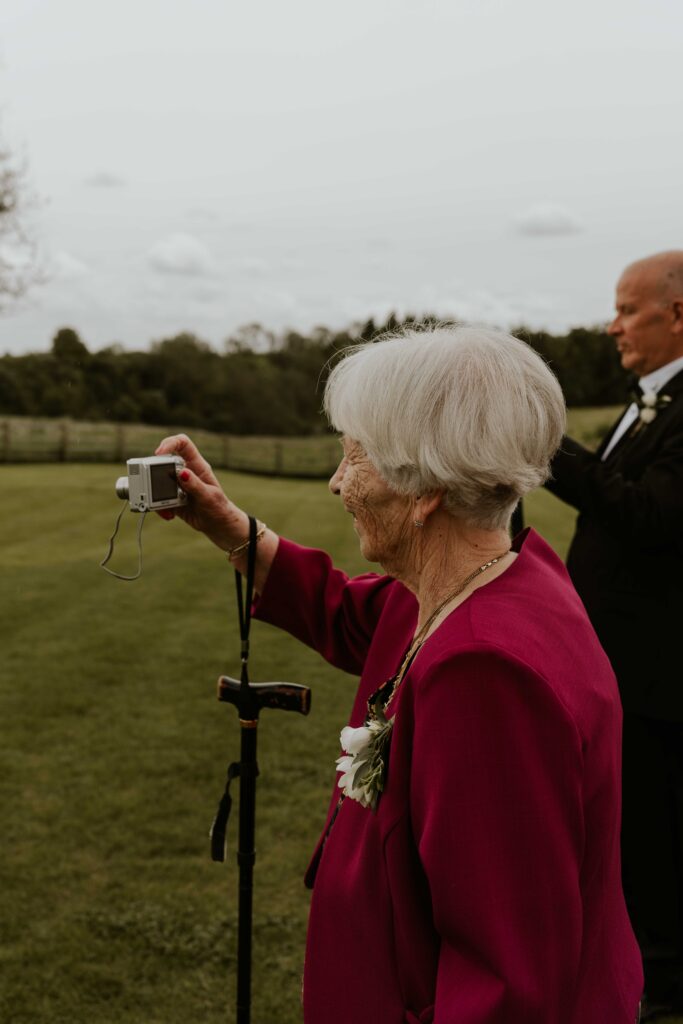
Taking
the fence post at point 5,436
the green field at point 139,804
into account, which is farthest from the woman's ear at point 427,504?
the fence post at point 5,436

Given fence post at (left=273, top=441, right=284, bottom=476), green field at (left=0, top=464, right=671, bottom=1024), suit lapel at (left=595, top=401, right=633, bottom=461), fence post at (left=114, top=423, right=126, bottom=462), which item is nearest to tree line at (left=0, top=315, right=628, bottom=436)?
fence post at (left=114, top=423, right=126, bottom=462)

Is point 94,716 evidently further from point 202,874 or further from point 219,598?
point 219,598

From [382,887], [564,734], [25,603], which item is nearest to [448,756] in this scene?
[564,734]

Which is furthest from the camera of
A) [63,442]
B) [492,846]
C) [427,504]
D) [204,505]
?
[63,442]

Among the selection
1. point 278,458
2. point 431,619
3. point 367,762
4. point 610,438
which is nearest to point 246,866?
point 367,762

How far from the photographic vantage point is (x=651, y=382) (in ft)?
11.2

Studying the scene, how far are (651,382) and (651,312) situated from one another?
10.4 inches

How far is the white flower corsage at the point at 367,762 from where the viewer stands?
160 centimetres

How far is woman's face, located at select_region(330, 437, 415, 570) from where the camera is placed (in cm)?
178

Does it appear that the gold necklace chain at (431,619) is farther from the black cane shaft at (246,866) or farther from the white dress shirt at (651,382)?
the white dress shirt at (651,382)

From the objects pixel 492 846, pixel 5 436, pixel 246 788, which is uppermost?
pixel 492 846

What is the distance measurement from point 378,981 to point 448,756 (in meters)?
0.53

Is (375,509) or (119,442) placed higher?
(375,509)

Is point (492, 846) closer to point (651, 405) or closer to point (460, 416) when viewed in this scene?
point (460, 416)
